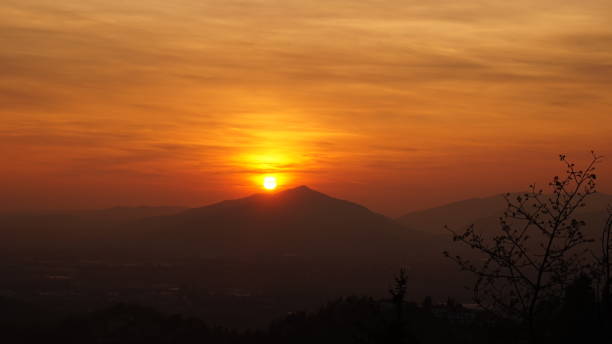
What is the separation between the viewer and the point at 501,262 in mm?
24828

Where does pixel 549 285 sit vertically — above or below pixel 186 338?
above

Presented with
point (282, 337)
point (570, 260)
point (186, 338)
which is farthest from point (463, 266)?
point (186, 338)

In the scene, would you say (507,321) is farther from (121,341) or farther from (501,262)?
(121,341)

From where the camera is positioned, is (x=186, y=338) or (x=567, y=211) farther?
(x=186, y=338)

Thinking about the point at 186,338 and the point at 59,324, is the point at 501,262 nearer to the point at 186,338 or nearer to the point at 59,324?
the point at 186,338

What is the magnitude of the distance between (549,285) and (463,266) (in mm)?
2713

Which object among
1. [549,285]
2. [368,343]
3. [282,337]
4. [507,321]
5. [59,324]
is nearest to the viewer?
[549,285]

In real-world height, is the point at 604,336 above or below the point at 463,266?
below

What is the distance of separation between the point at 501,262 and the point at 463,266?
1.22 metres

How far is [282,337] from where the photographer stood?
6496 inches

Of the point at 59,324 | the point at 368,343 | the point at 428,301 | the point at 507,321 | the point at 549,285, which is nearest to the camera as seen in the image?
the point at 549,285

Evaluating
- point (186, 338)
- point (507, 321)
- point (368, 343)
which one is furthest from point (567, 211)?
point (186, 338)

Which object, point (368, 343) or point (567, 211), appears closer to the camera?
point (567, 211)

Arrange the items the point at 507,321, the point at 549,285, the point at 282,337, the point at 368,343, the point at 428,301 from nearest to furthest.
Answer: the point at 549,285 < the point at 507,321 < the point at 368,343 < the point at 428,301 < the point at 282,337
